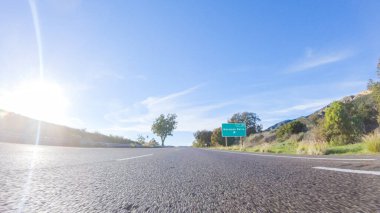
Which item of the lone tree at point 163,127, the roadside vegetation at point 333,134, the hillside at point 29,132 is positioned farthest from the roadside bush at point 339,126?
the lone tree at point 163,127

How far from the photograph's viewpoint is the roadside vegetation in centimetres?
1203

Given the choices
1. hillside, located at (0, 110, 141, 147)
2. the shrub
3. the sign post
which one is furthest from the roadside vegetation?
hillside, located at (0, 110, 141, 147)

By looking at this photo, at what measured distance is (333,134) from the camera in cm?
→ 3412

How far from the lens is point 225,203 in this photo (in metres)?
1.29

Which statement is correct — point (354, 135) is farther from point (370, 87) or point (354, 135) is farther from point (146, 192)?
point (146, 192)

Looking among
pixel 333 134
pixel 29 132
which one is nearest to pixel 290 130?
pixel 333 134

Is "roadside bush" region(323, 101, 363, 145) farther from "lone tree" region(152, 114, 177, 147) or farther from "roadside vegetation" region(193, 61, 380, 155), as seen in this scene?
"lone tree" region(152, 114, 177, 147)

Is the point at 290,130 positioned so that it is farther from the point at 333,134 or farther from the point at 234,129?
the point at 333,134

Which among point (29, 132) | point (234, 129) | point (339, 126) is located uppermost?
point (234, 129)

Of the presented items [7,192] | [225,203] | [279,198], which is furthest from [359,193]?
[7,192]

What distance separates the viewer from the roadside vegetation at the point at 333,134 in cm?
1203

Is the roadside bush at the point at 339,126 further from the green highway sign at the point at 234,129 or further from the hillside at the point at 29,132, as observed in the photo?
the hillside at the point at 29,132

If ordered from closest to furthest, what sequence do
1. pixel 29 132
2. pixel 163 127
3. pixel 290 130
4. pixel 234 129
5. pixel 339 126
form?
pixel 29 132
pixel 339 126
pixel 234 129
pixel 290 130
pixel 163 127

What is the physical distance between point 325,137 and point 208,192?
3820 cm
